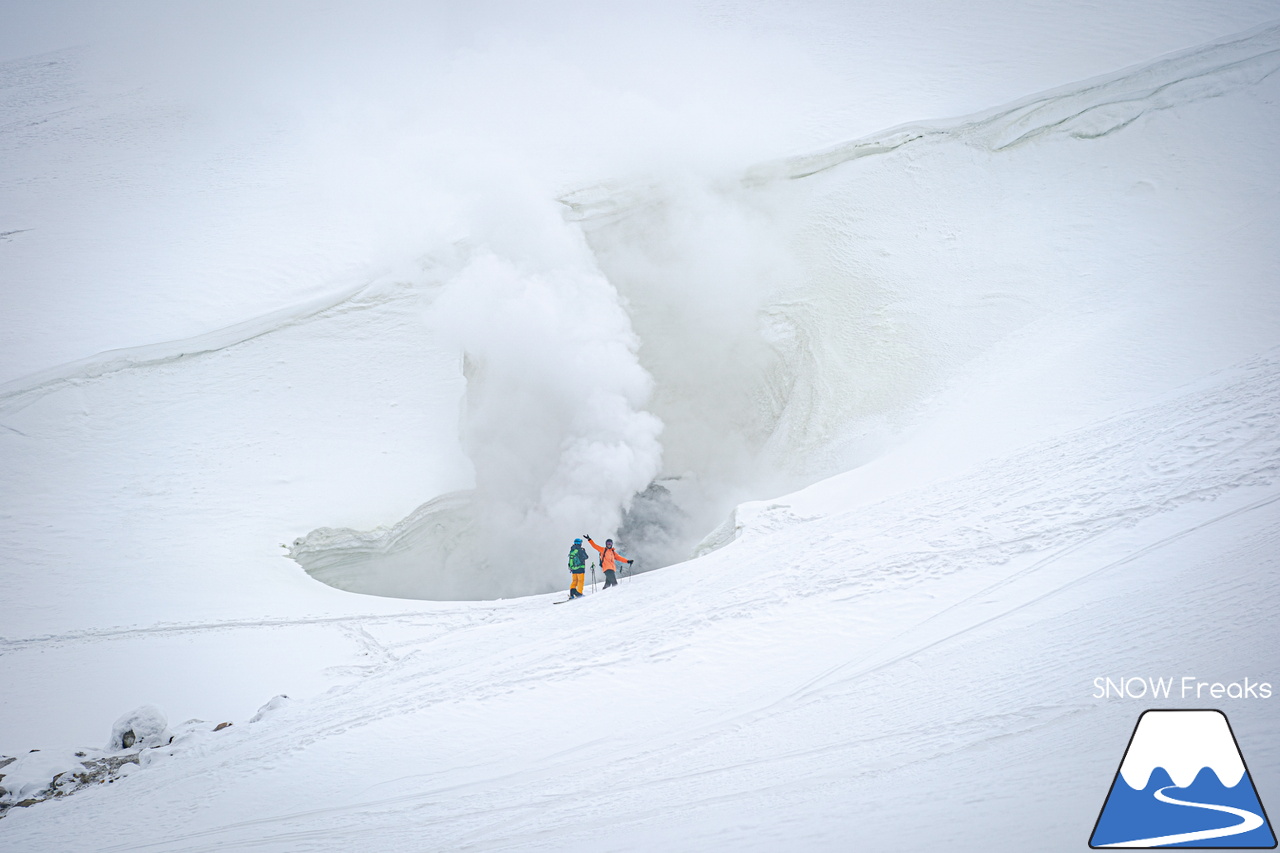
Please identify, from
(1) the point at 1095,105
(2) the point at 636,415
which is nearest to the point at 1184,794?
(2) the point at 636,415

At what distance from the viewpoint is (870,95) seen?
1512cm

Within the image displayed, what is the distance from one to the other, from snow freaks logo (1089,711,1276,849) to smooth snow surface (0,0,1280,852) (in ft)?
0.36

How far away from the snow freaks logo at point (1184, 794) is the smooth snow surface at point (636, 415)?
108 millimetres

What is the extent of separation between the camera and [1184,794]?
3045 millimetres

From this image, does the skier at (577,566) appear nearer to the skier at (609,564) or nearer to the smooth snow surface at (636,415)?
the skier at (609,564)

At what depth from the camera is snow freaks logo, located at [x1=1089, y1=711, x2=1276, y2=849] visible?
285 centimetres

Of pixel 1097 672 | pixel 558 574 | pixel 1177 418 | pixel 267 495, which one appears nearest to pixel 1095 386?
pixel 1177 418

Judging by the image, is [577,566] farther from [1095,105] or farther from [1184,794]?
[1095,105]

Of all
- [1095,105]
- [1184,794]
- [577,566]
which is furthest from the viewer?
[1095,105]

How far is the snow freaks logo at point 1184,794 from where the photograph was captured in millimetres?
2846

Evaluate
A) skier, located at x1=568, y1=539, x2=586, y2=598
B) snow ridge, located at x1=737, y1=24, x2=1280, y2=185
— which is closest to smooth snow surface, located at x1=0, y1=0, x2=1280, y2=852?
snow ridge, located at x1=737, y1=24, x2=1280, y2=185

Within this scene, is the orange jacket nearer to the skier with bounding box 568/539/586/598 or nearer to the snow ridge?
the skier with bounding box 568/539/586/598

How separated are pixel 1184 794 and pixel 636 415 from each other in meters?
9.35

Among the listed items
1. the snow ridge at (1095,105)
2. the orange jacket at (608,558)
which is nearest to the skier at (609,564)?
the orange jacket at (608,558)
